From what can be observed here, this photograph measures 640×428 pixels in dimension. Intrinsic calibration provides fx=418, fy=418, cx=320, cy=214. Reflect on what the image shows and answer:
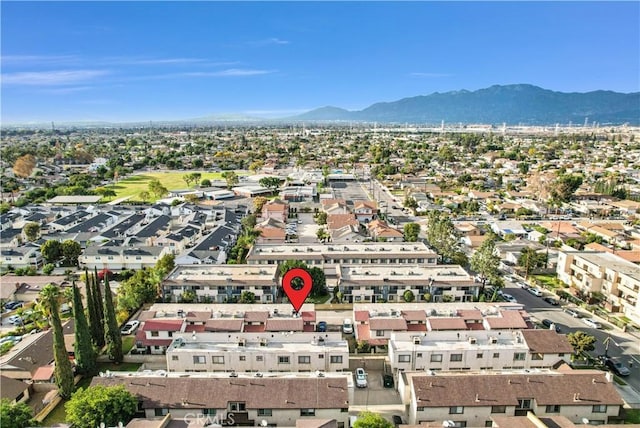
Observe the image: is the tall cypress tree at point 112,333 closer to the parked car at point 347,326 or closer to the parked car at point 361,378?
the parked car at point 347,326

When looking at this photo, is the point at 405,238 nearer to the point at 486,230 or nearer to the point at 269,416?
the point at 486,230

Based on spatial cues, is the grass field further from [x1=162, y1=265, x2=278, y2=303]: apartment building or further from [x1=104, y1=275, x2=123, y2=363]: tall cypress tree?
[x1=104, y1=275, x2=123, y2=363]: tall cypress tree

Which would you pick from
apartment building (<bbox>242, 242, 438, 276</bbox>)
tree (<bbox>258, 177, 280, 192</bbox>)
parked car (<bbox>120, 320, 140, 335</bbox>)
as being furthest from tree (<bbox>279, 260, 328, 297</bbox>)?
tree (<bbox>258, 177, 280, 192</bbox>)

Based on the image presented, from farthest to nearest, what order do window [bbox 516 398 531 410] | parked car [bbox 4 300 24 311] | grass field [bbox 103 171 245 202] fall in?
grass field [bbox 103 171 245 202] < parked car [bbox 4 300 24 311] < window [bbox 516 398 531 410]

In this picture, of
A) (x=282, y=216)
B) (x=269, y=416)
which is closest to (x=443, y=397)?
(x=269, y=416)

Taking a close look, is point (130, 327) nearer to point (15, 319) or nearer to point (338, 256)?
point (15, 319)

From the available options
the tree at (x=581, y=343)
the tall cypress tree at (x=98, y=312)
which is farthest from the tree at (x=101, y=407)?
the tree at (x=581, y=343)

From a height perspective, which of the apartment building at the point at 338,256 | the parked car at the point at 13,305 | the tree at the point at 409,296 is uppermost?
the apartment building at the point at 338,256
